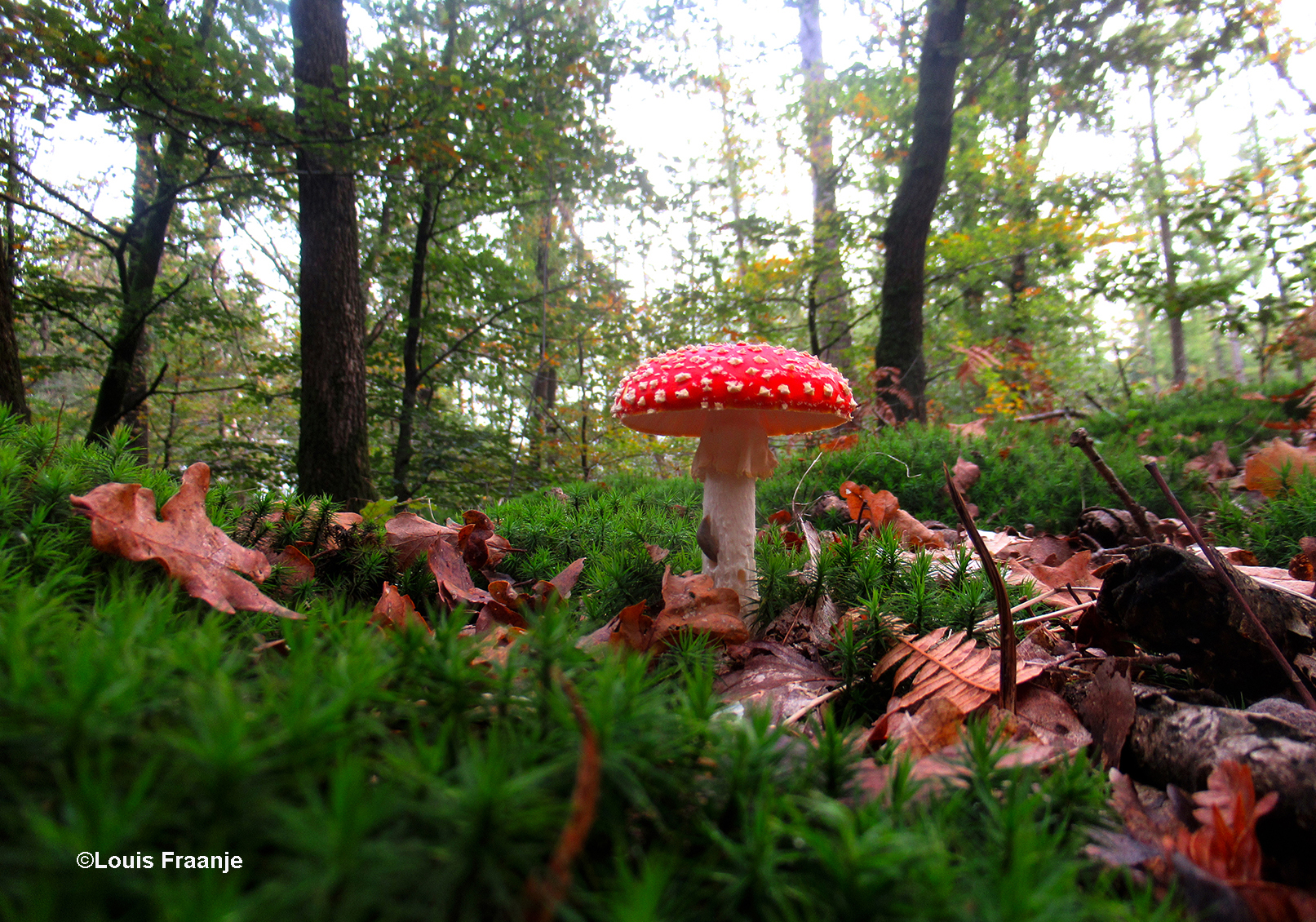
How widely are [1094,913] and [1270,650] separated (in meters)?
1.22

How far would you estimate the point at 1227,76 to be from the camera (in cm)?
718

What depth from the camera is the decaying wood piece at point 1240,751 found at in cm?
103

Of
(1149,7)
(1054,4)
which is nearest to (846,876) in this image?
(1054,4)

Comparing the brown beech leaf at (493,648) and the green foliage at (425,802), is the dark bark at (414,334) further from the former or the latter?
the green foliage at (425,802)

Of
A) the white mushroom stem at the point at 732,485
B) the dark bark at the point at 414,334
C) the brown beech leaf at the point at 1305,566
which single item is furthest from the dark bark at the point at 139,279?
the brown beech leaf at the point at 1305,566

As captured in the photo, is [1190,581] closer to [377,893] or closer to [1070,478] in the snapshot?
[377,893]

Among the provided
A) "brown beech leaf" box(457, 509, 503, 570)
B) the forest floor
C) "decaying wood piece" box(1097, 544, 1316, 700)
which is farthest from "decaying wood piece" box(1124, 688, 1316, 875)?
"brown beech leaf" box(457, 509, 503, 570)

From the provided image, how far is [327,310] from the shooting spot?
6.44 metres

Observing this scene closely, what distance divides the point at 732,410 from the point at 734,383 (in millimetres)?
417

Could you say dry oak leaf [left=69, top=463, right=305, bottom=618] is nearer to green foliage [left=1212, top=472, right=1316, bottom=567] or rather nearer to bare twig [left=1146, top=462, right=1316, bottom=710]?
bare twig [left=1146, top=462, right=1316, bottom=710]

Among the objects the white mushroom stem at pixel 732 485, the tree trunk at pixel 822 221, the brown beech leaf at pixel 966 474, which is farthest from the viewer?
the tree trunk at pixel 822 221

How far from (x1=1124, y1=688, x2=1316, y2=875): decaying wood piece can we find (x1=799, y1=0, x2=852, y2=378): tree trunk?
647 centimetres

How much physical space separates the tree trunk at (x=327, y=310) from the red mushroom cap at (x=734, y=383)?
492 centimetres

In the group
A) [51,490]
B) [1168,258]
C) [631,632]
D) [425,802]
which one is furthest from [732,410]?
[1168,258]
